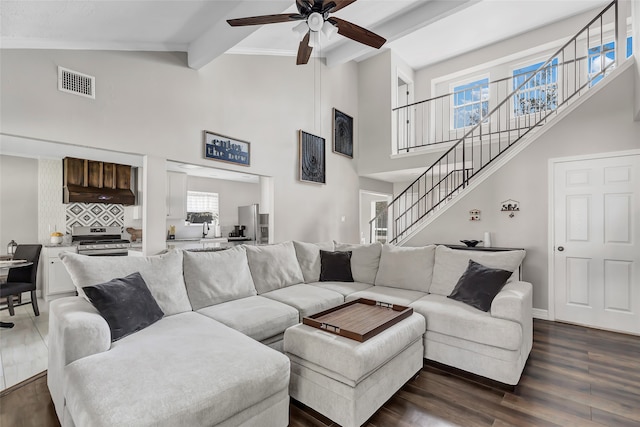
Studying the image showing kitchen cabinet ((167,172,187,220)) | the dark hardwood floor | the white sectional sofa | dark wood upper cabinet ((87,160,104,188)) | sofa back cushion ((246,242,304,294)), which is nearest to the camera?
the white sectional sofa

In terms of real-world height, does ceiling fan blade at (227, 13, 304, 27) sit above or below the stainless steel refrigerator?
above

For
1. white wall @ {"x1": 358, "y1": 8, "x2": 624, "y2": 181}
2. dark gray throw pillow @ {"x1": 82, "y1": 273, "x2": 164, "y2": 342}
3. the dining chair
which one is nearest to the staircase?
white wall @ {"x1": 358, "y1": 8, "x2": 624, "y2": 181}

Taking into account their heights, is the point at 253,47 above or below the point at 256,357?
above

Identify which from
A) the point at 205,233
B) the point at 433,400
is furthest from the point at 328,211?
the point at 433,400

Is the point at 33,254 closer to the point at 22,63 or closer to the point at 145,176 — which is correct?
the point at 145,176

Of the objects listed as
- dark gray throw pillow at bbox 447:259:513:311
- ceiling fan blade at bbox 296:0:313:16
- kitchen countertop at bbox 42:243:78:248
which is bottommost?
dark gray throw pillow at bbox 447:259:513:311

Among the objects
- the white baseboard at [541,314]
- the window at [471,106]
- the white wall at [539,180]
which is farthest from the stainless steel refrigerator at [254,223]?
the window at [471,106]

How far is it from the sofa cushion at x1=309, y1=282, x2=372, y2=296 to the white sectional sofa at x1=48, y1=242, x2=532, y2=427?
1 cm

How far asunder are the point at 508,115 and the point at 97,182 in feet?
25.0

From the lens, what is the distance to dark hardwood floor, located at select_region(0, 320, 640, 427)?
6.31 ft

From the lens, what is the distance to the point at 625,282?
3.42 metres

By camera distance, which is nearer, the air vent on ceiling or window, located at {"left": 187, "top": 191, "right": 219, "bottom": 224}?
the air vent on ceiling

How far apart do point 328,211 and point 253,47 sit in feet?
9.84

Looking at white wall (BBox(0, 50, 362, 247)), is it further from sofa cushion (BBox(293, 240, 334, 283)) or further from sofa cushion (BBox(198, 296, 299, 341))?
sofa cushion (BBox(198, 296, 299, 341))
